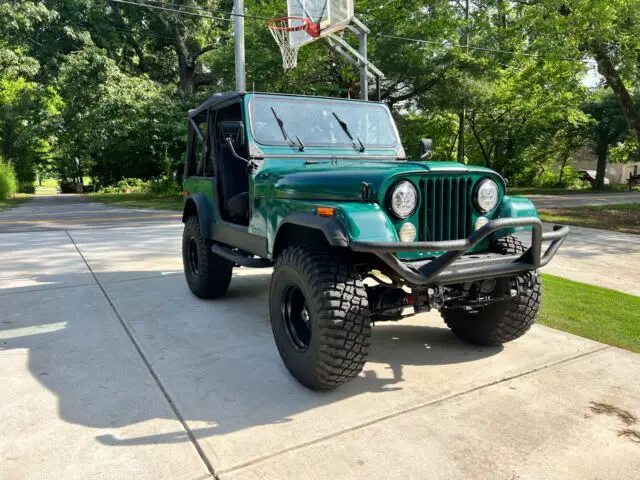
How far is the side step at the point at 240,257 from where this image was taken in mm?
4219

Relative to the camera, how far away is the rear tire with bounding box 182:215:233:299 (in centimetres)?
503

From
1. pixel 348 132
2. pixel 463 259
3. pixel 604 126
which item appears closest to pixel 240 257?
pixel 348 132

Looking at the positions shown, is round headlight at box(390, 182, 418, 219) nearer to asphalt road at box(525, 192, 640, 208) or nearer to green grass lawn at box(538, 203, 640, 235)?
green grass lawn at box(538, 203, 640, 235)

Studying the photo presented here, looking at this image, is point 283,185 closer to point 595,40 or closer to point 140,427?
point 140,427

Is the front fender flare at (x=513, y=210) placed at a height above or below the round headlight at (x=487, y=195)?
below

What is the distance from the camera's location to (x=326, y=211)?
114 inches

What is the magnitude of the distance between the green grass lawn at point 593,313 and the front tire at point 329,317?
89.8 inches

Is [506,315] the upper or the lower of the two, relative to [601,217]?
upper

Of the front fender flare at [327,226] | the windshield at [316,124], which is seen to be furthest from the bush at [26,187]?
the front fender flare at [327,226]

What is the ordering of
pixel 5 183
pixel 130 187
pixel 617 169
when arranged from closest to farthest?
pixel 5 183, pixel 130 187, pixel 617 169

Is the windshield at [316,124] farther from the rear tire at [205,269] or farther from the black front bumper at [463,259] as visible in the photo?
the black front bumper at [463,259]

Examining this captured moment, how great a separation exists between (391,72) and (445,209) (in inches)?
643

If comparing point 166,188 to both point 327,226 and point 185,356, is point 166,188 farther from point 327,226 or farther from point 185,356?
point 327,226

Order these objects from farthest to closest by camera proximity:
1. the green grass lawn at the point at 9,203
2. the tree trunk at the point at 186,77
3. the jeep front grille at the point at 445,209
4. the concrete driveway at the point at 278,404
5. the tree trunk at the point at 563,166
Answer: the tree trunk at the point at 563,166 < the tree trunk at the point at 186,77 < the green grass lawn at the point at 9,203 < the jeep front grille at the point at 445,209 < the concrete driveway at the point at 278,404
